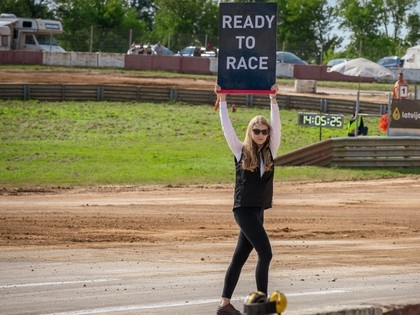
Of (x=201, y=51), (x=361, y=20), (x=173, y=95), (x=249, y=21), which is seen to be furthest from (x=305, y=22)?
(x=249, y=21)

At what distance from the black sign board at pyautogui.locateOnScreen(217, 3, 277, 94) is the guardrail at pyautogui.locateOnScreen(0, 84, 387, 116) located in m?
20.1

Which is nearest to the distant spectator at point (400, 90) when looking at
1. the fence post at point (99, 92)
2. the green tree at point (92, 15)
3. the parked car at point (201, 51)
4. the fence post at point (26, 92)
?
the fence post at point (99, 92)

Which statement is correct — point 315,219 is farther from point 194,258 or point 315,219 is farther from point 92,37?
point 92,37

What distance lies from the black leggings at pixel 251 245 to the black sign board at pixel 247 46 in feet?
31.4

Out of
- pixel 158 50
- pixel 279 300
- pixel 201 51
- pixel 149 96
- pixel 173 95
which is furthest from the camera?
pixel 201 51

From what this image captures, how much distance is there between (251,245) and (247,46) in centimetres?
1038

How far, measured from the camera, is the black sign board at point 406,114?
31219mm

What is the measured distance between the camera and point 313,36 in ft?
303

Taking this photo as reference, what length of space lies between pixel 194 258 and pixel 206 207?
24.6ft

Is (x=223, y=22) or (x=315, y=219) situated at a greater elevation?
(x=223, y=22)

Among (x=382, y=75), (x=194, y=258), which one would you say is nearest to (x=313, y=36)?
(x=382, y=75)

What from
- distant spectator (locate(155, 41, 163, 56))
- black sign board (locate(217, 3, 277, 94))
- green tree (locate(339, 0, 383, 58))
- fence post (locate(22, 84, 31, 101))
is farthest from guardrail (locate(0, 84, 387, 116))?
green tree (locate(339, 0, 383, 58))

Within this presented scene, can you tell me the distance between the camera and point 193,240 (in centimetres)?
1664

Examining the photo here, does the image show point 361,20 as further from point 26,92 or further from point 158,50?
point 26,92
